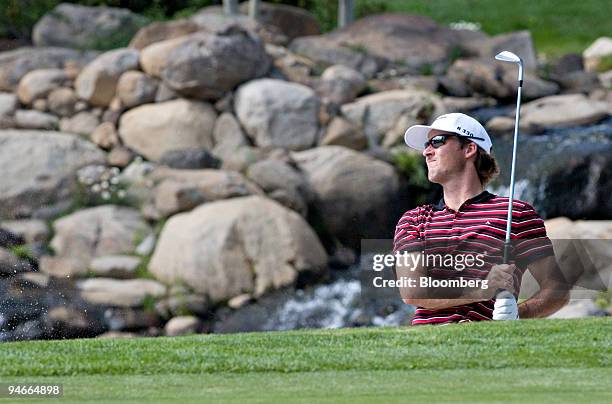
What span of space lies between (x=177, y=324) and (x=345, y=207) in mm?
2388

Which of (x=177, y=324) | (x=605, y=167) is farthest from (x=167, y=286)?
(x=605, y=167)

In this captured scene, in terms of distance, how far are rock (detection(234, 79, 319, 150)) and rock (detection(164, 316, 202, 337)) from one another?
9.75 ft

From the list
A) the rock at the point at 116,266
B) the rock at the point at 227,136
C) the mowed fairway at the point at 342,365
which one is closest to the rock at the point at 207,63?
the rock at the point at 227,136

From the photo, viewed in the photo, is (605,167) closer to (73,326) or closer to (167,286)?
(167,286)

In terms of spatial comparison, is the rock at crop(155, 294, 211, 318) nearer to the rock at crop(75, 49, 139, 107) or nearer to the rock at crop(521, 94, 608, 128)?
the rock at crop(75, 49, 139, 107)

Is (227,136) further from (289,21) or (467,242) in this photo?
(467,242)

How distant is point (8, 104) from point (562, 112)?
657 centimetres

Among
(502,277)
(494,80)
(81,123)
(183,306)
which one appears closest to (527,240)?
(502,277)

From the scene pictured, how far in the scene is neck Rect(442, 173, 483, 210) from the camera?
4867 millimetres

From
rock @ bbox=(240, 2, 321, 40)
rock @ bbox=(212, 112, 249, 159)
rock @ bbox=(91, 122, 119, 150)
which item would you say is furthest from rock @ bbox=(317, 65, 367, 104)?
rock @ bbox=(240, 2, 321, 40)

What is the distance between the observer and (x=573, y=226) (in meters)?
13.0

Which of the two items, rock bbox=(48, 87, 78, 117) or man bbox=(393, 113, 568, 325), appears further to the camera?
rock bbox=(48, 87, 78, 117)

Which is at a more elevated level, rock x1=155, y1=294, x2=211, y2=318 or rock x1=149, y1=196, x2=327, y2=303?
rock x1=149, y1=196, x2=327, y2=303

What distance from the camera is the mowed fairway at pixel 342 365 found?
4023mm
